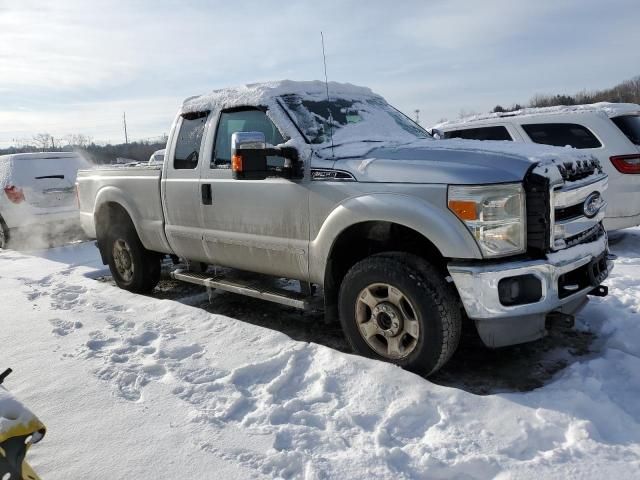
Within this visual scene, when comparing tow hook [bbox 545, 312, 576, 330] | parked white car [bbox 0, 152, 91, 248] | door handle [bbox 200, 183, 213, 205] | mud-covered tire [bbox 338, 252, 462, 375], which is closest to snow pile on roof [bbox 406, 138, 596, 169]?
mud-covered tire [bbox 338, 252, 462, 375]

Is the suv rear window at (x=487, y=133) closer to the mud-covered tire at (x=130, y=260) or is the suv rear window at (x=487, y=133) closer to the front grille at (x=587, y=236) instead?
the front grille at (x=587, y=236)

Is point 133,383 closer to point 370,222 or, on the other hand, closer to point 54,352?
point 54,352

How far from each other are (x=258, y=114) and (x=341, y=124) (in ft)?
2.23

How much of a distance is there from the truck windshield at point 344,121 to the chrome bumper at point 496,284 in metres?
1.52

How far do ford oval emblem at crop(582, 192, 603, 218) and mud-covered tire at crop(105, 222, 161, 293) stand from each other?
415cm

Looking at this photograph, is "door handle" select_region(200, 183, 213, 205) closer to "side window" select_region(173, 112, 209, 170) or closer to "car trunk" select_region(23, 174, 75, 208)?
"side window" select_region(173, 112, 209, 170)

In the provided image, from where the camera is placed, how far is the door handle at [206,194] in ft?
14.9

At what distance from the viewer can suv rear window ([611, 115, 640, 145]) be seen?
258 inches

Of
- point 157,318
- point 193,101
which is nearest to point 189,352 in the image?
point 157,318

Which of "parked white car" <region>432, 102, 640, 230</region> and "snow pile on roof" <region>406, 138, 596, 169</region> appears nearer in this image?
"snow pile on roof" <region>406, 138, 596, 169</region>

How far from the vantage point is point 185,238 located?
16.2ft


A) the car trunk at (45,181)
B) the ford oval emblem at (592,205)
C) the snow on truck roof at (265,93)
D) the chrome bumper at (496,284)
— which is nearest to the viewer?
the chrome bumper at (496,284)

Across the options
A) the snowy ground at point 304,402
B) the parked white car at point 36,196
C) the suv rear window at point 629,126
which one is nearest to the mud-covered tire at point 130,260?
the snowy ground at point 304,402

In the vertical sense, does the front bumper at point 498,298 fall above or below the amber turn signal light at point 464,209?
below
